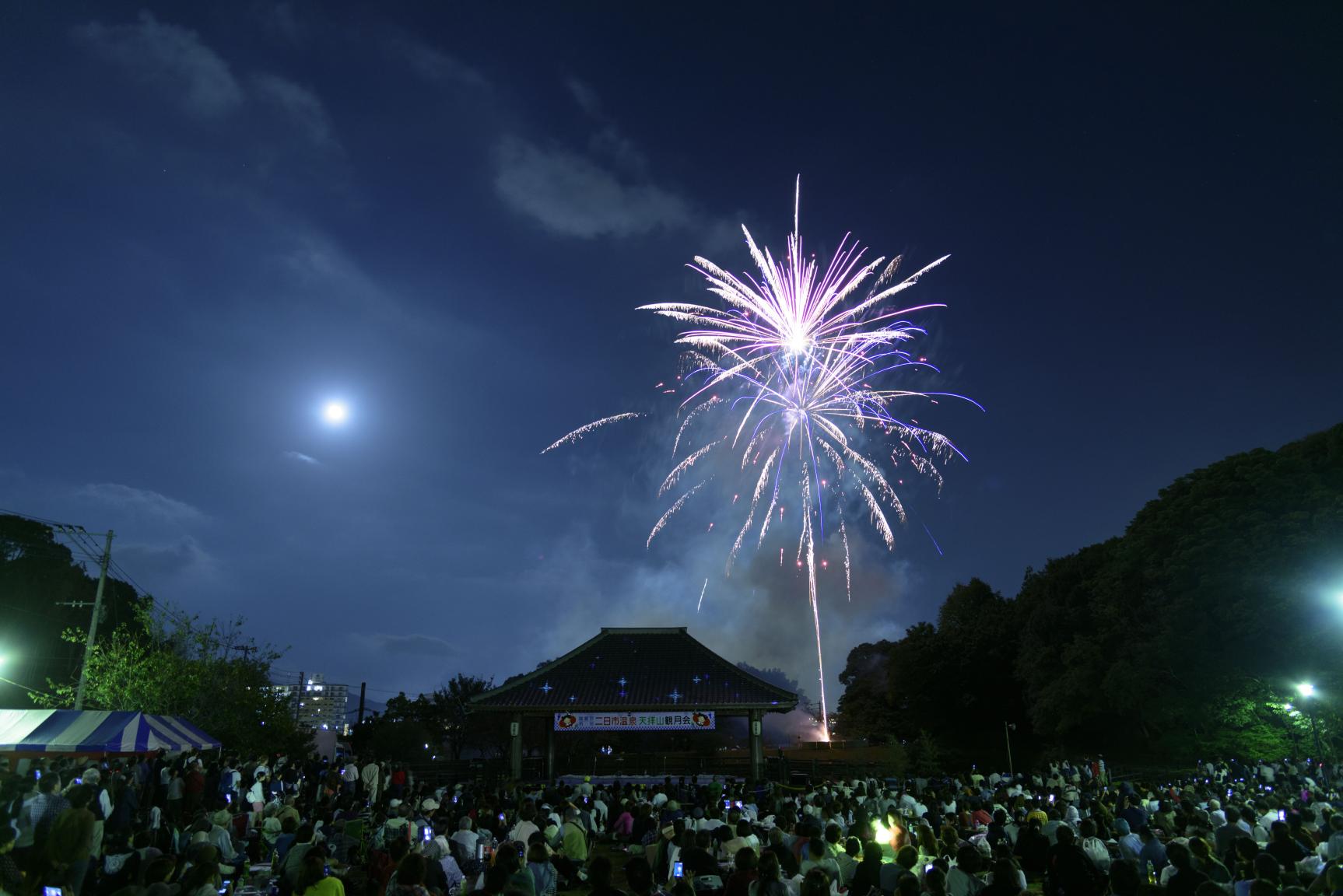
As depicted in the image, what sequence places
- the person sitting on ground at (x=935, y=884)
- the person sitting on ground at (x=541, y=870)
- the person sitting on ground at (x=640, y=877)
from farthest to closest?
1. the person sitting on ground at (x=541, y=870)
2. the person sitting on ground at (x=935, y=884)
3. the person sitting on ground at (x=640, y=877)

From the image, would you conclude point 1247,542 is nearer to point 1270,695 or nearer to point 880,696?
point 1270,695

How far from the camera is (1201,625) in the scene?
27.9 meters

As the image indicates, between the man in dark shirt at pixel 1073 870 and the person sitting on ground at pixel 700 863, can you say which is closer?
the person sitting on ground at pixel 700 863

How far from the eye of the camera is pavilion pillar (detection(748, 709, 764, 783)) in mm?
26188

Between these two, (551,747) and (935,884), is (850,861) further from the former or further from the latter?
(551,747)

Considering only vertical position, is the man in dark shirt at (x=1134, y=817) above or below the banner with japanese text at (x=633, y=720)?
below

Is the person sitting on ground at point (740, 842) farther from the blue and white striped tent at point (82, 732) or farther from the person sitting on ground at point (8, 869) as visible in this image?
the blue and white striped tent at point (82, 732)

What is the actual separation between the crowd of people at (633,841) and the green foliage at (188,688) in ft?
48.0

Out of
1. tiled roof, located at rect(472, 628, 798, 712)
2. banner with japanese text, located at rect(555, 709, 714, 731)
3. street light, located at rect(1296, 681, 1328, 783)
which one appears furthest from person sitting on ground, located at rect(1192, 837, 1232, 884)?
street light, located at rect(1296, 681, 1328, 783)

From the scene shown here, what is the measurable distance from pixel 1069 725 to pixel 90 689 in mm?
42227

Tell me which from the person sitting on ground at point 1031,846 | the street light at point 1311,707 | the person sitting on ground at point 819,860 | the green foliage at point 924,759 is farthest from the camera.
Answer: the green foliage at point 924,759

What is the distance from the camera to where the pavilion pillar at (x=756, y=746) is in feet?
85.9

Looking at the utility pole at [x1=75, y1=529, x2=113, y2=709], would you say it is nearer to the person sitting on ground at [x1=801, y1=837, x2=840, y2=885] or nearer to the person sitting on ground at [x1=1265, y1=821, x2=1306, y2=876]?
the person sitting on ground at [x1=801, y1=837, x2=840, y2=885]

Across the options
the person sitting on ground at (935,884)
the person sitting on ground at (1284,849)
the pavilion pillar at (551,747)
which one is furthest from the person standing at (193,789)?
the person sitting on ground at (1284,849)
